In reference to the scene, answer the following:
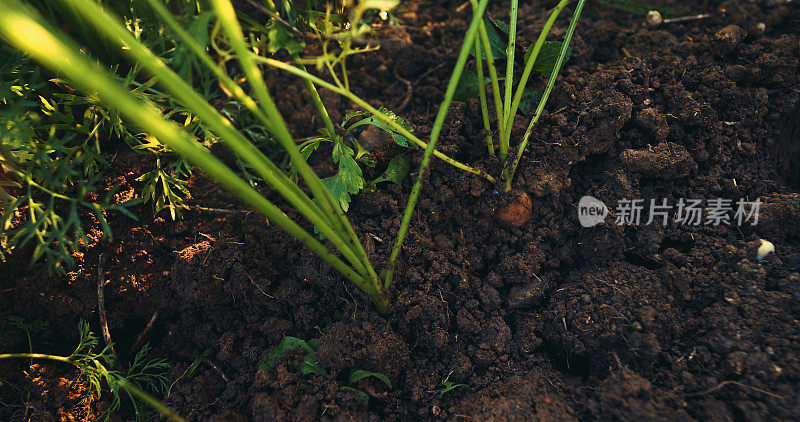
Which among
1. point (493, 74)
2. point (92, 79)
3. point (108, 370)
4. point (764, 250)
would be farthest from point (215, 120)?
point (764, 250)

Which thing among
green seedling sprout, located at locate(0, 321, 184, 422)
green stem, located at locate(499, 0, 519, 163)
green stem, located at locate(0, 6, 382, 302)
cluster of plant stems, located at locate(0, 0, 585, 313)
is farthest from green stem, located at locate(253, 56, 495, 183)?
green seedling sprout, located at locate(0, 321, 184, 422)

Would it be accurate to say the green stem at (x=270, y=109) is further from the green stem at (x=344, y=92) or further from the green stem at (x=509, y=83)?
the green stem at (x=509, y=83)

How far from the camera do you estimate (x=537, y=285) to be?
1357 millimetres

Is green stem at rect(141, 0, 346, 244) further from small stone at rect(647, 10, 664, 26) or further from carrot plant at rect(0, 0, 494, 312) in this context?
small stone at rect(647, 10, 664, 26)

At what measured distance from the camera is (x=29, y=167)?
120cm

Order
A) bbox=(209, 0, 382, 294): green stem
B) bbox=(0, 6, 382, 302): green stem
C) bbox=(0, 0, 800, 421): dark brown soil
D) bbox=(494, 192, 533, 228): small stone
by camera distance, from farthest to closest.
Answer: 1. bbox=(494, 192, 533, 228): small stone
2. bbox=(0, 0, 800, 421): dark brown soil
3. bbox=(209, 0, 382, 294): green stem
4. bbox=(0, 6, 382, 302): green stem

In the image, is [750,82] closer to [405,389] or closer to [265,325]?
[405,389]

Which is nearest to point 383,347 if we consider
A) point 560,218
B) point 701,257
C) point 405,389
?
point 405,389

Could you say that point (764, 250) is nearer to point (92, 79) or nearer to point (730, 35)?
point (730, 35)

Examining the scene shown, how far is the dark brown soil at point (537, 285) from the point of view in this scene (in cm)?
115

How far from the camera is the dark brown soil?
1.15 m

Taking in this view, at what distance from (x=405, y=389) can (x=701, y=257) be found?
953 mm

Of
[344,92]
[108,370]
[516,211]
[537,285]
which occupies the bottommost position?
[108,370]

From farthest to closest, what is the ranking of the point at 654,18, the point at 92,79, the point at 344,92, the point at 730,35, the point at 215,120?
the point at 654,18 < the point at 730,35 < the point at 344,92 < the point at 215,120 < the point at 92,79
